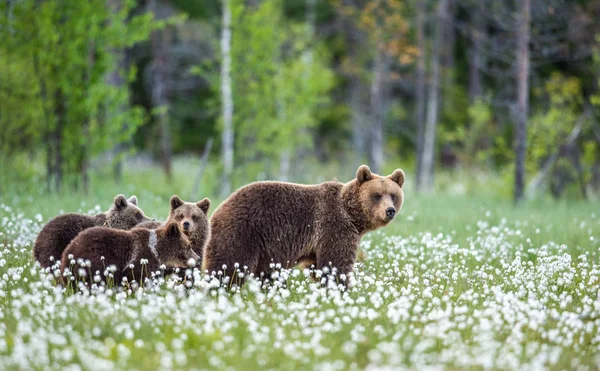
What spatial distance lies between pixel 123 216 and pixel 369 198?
2.95 m

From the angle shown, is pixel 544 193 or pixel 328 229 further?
pixel 544 193

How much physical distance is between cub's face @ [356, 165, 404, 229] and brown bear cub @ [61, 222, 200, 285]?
6.52ft

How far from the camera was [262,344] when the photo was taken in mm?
5488

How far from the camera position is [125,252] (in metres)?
7.49

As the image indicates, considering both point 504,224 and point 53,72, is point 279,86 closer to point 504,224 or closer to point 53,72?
point 53,72

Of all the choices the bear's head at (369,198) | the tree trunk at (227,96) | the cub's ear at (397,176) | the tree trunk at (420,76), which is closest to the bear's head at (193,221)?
the bear's head at (369,198)

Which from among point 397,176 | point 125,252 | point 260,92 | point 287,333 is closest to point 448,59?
point 260,92

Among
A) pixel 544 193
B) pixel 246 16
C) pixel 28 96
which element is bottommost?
pixel 544 193

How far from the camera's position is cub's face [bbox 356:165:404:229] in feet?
27.0

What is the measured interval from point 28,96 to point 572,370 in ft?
45.9

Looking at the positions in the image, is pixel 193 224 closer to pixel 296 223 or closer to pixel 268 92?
pixel 296 223

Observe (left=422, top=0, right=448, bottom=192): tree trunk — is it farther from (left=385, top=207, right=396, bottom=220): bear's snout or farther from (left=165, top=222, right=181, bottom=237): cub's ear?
(left=165, top=222, right=181, bottom=237): cub's ear

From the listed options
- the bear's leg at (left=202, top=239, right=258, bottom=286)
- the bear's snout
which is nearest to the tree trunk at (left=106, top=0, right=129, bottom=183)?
the bear's leg at (left=202, top=239, right=258, bottom=286)

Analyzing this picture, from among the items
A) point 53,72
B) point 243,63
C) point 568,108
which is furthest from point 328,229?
point 568,108
